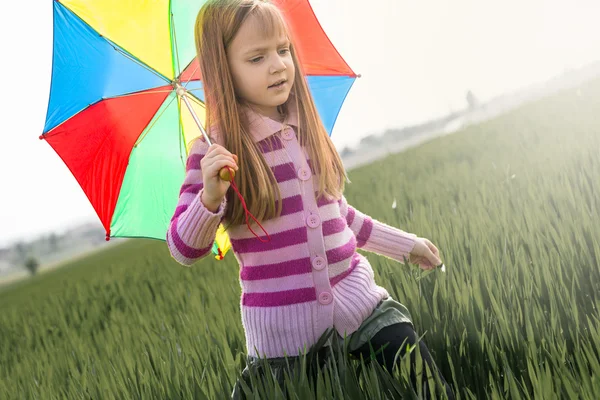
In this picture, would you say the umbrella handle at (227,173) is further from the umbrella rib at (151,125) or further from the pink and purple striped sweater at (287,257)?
the umbrella rib at (151,125)

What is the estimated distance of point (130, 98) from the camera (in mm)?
2033

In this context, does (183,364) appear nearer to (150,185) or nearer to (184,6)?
(150,185)

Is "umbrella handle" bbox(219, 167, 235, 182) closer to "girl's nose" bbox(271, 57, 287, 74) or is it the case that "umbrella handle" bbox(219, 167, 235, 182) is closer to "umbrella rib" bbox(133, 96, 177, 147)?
"girl's nose" bbox(271, 57, 287, 74)

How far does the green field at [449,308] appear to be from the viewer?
5.49 feet

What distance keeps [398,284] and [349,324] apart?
1.97 feet

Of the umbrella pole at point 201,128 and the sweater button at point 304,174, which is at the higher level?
the umbrella pole at point 201,128

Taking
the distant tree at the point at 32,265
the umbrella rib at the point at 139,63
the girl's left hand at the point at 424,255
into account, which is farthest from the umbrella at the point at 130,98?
the distant tree at the point at 32,265

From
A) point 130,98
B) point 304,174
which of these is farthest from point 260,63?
point 130,98

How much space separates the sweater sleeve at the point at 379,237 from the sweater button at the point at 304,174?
304 mm

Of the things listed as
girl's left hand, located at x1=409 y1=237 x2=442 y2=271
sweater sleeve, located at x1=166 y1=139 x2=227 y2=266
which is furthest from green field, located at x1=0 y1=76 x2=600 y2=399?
sweater sleeve, located at x1=166 y1=139 x2=227 y2=266

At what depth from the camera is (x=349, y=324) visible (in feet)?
5.67

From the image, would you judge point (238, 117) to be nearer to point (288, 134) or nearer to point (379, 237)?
point (288, 134)

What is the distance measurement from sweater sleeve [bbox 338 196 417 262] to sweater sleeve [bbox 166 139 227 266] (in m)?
0.49

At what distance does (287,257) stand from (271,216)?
109mm
